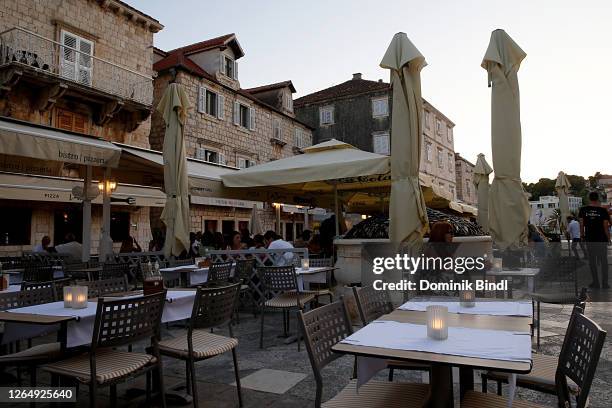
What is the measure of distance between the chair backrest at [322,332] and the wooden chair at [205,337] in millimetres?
996

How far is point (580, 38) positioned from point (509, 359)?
39.7 ft

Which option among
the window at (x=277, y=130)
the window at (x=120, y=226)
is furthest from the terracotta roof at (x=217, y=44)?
the window at (x=120, y=226)

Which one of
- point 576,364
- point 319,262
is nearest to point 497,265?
point 319,262

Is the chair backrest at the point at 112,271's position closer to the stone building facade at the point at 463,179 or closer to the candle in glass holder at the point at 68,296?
the candle in glass holder at the point at 68,296

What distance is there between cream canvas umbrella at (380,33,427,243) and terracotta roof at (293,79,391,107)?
81.7 ft

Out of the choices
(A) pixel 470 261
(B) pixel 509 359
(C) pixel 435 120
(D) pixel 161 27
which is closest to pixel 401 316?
(B) pixel 509 359

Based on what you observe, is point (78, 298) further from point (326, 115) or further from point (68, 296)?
point (326, 115)

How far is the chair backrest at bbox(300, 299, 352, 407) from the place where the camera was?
2.19 metres

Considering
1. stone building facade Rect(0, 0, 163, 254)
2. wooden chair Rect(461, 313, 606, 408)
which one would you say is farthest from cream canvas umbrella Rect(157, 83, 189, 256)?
stone building facade Rect(0, 0, 163, 254)

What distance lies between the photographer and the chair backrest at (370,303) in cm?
304

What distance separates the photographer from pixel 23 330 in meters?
3.03

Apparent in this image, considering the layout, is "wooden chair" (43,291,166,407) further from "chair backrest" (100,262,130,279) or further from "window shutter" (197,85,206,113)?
"window shutter" (197,85,206,113)

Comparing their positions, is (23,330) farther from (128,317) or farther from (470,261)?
(470,261)

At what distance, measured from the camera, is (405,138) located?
4855 millimetres
